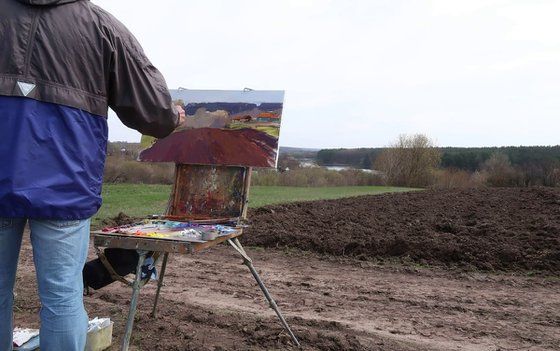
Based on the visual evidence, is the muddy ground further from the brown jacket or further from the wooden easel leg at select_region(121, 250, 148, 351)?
the brown jacket

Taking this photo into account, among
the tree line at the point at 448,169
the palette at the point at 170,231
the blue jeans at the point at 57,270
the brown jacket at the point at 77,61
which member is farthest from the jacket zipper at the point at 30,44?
the tree line at the point at 448,169

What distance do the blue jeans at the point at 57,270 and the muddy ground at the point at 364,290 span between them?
1.60 meters

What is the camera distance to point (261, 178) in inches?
1237

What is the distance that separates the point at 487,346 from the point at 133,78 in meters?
3.41

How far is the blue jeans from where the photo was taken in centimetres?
206

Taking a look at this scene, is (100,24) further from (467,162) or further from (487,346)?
(467,162)

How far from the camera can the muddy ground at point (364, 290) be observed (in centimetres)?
404

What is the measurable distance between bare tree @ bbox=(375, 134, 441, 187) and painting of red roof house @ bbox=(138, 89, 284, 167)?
1556 inches

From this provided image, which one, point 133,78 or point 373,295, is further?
point 373,295

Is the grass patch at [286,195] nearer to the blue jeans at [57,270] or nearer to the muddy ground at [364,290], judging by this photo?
the muddy ground at [364,290]

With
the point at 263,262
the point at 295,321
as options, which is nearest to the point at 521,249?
the point at 263,262

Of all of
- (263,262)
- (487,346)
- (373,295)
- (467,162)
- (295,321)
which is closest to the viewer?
(487,346)

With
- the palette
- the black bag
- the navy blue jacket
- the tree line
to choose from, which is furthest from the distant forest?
the navy blue jacket

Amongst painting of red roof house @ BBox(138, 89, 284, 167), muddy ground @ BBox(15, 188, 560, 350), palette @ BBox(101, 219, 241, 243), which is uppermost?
painting of red roof house @ BBox(138, 89, 284, 167)
